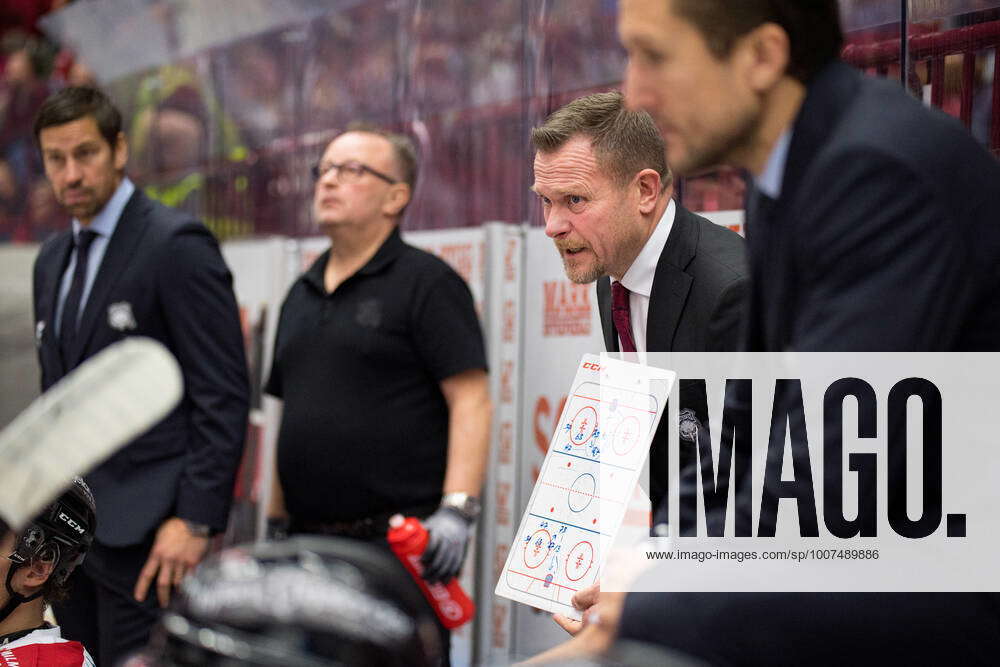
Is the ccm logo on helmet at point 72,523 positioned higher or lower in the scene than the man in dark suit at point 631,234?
lower

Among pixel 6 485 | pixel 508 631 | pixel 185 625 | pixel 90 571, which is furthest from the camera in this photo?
pixel 508 631

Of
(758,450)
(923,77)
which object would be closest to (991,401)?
(758,450)

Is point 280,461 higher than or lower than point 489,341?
lower

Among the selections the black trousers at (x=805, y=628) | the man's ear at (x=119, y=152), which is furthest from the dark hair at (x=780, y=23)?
the man's ear at (x=119, y=152)

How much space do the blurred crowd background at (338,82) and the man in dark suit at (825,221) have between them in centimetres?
123

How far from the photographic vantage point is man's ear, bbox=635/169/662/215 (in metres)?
2.39

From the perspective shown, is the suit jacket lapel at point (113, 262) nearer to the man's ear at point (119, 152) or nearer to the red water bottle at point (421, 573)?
the man's ear at point (119, 152)

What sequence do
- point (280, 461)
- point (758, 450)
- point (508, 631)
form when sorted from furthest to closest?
point (508, 631)
point (280, 461)
point (758, 450)

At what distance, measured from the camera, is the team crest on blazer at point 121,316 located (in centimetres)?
344

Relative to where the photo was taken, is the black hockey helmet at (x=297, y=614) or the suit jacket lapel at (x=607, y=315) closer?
the black hockey helmet at (x=297, y=614)

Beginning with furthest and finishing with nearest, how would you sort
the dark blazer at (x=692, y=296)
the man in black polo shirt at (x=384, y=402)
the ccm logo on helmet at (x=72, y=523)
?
the man in black polo shirt at (x=384, y=402)
the ccm logo on helmet at (x=72, y=523)
the dark blazer at (x=692, y=296)

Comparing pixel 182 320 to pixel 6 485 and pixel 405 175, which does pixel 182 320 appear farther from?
pixel 6 485

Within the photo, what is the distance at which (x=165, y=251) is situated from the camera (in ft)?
11.6

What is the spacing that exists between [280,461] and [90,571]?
0.60m
